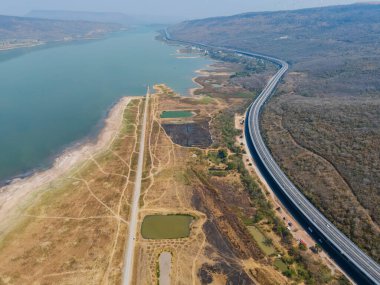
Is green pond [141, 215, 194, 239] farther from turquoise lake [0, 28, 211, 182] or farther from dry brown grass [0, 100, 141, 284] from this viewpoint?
turquoise lake [0, 28, 211, 182]

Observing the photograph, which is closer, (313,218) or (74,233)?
(74,233)

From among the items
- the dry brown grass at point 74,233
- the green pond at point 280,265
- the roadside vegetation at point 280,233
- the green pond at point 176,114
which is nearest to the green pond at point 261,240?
the roadside vegetation at point 280,233

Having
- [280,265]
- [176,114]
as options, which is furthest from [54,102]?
[280,265]

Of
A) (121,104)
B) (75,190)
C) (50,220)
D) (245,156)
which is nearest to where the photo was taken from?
(50,220)

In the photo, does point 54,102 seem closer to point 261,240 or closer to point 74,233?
point 74,233

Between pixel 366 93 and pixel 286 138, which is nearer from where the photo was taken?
pixel 286 138

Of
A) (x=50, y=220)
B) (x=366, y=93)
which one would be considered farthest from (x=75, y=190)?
(x=366, y=93)

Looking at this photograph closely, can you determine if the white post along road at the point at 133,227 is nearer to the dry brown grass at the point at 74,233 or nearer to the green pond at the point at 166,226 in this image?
the dry brown grass at the point at 74,233

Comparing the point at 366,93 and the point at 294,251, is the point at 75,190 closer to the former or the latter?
the point at 294,251
